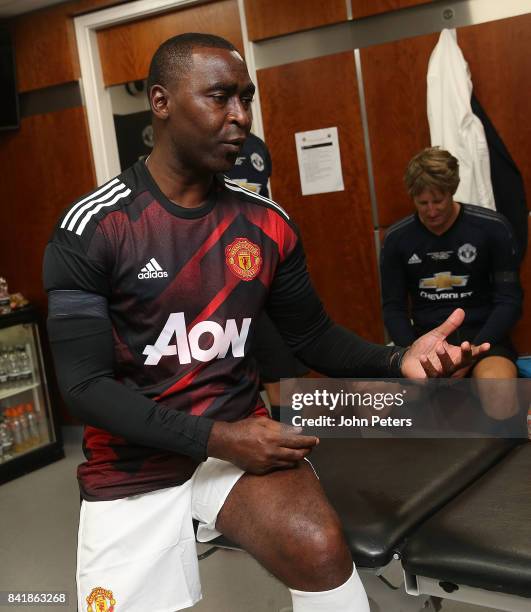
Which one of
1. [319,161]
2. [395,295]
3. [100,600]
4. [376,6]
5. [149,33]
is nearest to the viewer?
[100,600]

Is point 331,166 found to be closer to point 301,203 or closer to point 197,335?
point 301,203

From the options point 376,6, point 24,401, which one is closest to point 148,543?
point 376,6

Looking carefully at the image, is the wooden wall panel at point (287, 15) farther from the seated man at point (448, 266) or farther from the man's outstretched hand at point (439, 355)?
the man's outstretched hand at point (439, 355)

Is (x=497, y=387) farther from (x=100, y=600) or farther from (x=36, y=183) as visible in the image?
(x=36, y=183)

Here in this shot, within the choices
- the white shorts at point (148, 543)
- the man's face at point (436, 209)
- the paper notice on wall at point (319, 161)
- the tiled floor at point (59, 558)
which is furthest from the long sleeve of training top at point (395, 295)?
the white shorts at point (148, 543)

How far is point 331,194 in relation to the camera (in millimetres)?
3867

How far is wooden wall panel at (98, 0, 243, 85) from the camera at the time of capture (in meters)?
4.05

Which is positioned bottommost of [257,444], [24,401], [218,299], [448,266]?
[24,401]

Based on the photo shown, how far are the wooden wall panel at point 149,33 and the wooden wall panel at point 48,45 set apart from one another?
0.17 m

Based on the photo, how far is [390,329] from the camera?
3115mm

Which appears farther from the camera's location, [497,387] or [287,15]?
[287,15]

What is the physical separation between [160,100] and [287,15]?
8.20 ft

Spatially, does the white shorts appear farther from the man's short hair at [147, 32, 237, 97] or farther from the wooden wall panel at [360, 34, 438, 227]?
the wooden wall panel at [360, 34, 438, 227]

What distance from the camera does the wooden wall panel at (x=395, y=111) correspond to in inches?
140
